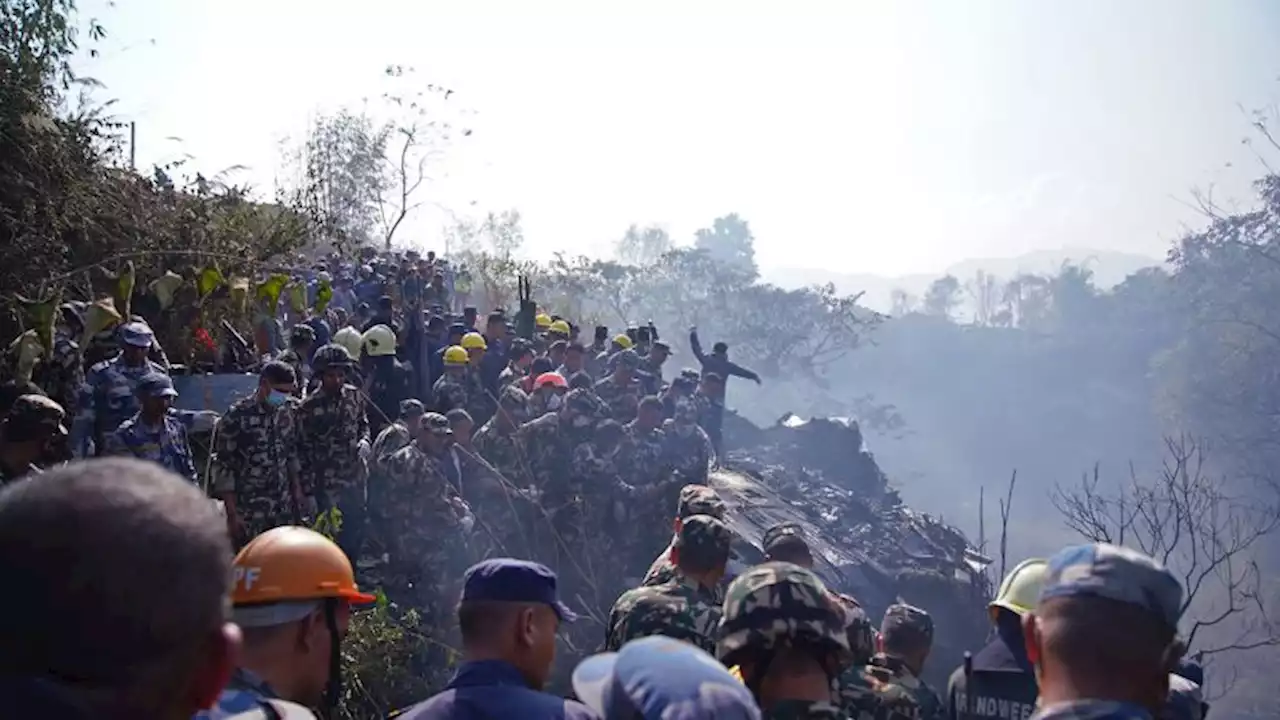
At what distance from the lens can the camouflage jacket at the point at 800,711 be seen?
249 cm

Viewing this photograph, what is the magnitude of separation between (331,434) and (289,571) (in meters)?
4.80

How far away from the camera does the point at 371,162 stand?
34406 mm

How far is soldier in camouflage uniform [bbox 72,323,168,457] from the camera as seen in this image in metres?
6.62

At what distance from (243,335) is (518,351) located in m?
3.10

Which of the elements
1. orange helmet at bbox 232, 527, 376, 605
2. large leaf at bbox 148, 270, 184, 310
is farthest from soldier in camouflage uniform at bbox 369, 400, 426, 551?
orange helmet at bbox 232, 527, 376, 605

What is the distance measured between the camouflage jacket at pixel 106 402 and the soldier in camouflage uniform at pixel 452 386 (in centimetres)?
363

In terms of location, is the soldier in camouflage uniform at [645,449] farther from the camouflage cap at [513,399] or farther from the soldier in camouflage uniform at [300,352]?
the soldier in camouflage uniform at [300,352]

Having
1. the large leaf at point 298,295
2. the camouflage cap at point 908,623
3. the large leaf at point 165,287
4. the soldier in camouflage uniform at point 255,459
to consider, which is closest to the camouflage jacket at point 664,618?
the camouflage cap at point 908,623

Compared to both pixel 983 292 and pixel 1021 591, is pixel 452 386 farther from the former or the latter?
pixel 983 292

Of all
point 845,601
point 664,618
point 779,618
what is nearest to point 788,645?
point 779,618

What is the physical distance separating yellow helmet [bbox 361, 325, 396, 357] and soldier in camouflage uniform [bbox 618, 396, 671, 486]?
2585 millimetres

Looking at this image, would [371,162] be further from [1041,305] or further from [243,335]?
[1041,305]

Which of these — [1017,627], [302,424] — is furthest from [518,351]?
A: [1017,627]

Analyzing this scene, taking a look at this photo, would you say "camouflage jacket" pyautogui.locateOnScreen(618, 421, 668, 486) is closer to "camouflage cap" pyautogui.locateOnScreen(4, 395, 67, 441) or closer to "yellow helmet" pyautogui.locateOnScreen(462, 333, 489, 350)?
"yellow helmet" pyautogui.locateOnScreen(462, 333, 489, 350)
